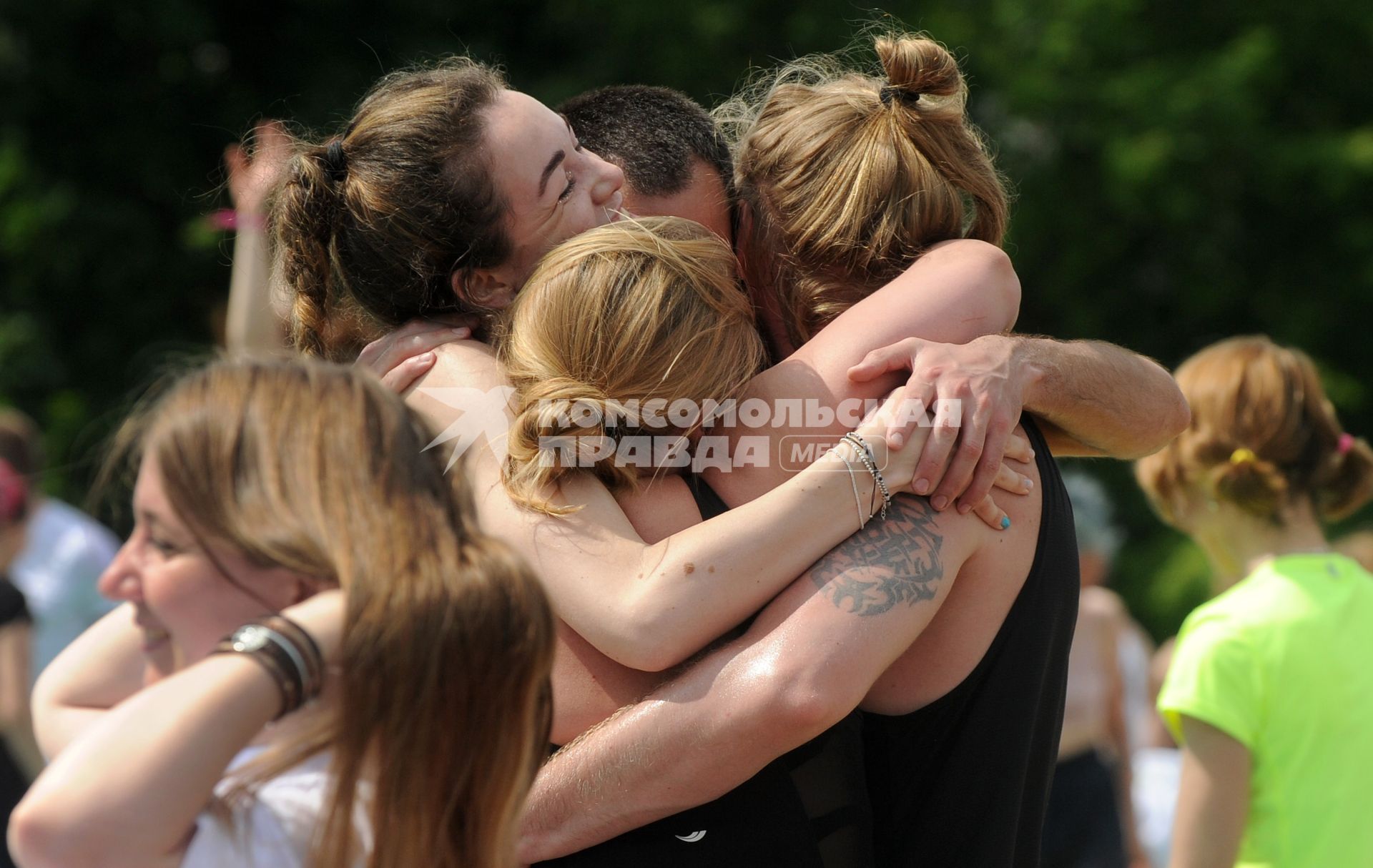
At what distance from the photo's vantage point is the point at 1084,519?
539 cm

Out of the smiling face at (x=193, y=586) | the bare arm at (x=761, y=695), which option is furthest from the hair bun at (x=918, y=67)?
the smiling face at (x=193, y=586)

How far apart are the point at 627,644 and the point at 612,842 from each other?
31 cm

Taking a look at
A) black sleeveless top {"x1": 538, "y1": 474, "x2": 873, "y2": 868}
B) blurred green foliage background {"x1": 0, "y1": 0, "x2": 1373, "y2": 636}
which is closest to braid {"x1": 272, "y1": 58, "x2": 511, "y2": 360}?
black sleeveless top {"x1": 538, "y1": 474, "x2": 873, "y2": 868}

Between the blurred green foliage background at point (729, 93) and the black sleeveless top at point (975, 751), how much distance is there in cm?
655

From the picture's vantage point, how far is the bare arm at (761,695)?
64.7 inches

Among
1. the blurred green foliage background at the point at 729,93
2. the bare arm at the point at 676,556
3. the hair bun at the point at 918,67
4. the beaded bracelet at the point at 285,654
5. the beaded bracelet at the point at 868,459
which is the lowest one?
the blurred green foliage background at the point at 729,93

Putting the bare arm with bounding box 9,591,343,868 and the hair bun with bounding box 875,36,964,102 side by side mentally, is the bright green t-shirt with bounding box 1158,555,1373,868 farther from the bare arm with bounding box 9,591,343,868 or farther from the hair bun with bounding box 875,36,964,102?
the bare arm with bounding box 9,591,343,868

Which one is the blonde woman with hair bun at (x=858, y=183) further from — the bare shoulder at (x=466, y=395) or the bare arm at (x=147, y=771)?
the bare arm at (x=147, y=771)

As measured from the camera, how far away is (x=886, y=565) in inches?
67.6

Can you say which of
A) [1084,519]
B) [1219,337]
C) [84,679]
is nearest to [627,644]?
[84,679]

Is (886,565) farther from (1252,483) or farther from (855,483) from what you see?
(1252,483)

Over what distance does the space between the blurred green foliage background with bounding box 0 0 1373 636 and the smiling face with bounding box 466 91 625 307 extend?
6.00m

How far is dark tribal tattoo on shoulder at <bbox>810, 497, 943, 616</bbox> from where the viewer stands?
5.56 feet

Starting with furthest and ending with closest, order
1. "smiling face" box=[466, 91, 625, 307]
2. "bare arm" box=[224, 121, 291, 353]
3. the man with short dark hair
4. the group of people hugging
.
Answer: "bare arm" box=[224, 121, 291, 353] → the man with short dark hair → "smiling face" box=[466, 91, 625, 307] → the group of people hugging
